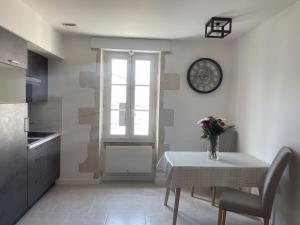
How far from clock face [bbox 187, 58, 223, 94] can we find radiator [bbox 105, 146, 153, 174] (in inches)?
50.4

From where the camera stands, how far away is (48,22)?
3.37 m

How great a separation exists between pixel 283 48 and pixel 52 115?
3.26m

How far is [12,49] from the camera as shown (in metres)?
2.47

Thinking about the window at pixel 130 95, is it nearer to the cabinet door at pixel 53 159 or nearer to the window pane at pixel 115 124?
the window pane at pixel 115 124

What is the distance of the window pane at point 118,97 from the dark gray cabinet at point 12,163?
1744mm

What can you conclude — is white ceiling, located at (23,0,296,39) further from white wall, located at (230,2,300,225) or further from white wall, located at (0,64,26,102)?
white wall, located at (0,64,26,102)

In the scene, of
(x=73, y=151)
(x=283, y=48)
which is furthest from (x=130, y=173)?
(x=283, y=48)

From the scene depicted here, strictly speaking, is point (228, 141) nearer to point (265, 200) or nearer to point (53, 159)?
point (265, 200)

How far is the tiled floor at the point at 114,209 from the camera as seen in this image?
3.03 metres

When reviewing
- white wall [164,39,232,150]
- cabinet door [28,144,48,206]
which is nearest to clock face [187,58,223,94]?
white wall [164,39,232,150]

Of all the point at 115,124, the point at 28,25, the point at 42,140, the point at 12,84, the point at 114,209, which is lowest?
the point at 114,209

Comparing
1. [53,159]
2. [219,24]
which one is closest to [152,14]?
[219,24]

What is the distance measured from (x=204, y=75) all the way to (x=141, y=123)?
1.28 m

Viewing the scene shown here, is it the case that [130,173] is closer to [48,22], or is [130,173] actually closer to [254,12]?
[48,22]
